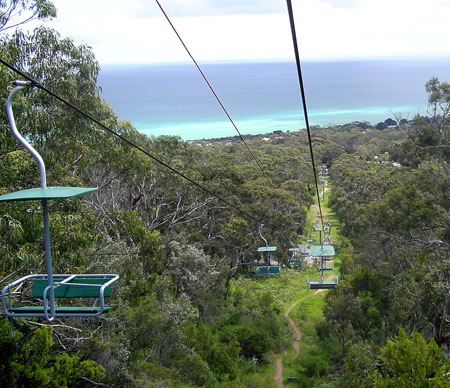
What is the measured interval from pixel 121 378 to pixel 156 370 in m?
0.86

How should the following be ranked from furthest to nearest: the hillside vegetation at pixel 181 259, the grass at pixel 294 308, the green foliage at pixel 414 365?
the grass at pixel 294 308
the green foliage at pixel 414 365
the hillside vegetation at pixel 181 259

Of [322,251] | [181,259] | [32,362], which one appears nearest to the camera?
[32,362]

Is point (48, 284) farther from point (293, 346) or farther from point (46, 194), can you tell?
point (293, 346)

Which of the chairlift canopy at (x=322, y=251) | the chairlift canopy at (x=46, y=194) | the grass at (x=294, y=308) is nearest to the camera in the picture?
the chairlift canopy at (x=46, y=194)

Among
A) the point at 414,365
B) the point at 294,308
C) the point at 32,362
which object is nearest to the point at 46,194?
the point at 32,362

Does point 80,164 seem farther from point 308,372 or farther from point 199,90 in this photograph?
point 199,90

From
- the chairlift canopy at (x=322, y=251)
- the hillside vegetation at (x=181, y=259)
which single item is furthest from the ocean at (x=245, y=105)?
the chairlift canopy at (x=322, y=251)

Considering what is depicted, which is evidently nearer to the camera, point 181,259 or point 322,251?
point 322,251

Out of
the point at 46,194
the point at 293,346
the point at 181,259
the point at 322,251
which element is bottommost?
the point at 293,346

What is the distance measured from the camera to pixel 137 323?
9180 millimetres

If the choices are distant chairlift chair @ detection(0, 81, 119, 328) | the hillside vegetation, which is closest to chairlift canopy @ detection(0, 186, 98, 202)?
distant chairlift chair @ detection(0, 81, 119, 328)

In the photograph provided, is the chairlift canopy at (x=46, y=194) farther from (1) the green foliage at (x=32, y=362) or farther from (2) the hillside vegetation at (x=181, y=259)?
(1) the green foliage at (x=32, y=362)

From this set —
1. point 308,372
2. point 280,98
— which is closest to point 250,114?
point 280,98

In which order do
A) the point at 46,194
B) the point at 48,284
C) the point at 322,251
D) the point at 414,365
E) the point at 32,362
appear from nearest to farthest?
the point at 46,194 < the point at 48,284 < the point at 32,362 < the point at 414,365 < the point at 322,251
